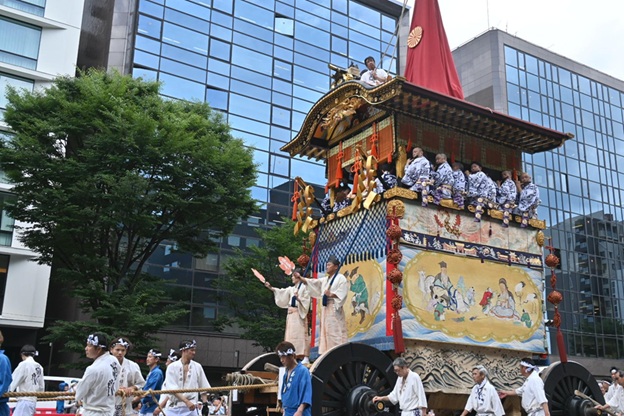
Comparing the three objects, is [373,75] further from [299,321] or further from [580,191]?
[580,191]

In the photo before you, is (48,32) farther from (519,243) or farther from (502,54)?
(502,54)

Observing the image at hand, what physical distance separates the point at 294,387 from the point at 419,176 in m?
5.36

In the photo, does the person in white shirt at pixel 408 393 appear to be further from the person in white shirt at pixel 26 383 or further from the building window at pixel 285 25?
the building window at pixel 285 25

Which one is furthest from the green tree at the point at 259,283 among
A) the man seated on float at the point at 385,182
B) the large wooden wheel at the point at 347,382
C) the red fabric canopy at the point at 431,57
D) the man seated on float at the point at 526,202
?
the large wooden wheel at the point at 347,382

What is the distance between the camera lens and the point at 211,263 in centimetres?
3350

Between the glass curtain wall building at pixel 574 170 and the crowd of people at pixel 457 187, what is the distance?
32.9m

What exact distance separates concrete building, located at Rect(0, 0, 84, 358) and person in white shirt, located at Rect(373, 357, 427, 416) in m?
21.2

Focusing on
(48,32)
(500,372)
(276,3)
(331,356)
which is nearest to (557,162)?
(276,3)

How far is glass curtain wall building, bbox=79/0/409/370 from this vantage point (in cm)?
3316

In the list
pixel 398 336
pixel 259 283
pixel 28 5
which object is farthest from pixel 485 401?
pixel 28 5

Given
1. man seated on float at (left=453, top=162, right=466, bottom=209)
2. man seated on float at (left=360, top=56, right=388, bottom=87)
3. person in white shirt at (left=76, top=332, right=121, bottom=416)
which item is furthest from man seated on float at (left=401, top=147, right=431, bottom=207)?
person in white shirt at (left=76, top=332, right=121, bottom=416)

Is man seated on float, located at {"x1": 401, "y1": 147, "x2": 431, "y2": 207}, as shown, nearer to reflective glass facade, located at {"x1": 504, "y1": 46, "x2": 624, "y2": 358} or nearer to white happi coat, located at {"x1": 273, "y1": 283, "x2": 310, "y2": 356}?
white happi coat, located at {"x1": 273, "y1": 283, "x2": 310, "y2": 356}

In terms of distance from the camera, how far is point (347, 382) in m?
10.4

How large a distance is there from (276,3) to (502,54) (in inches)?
680
